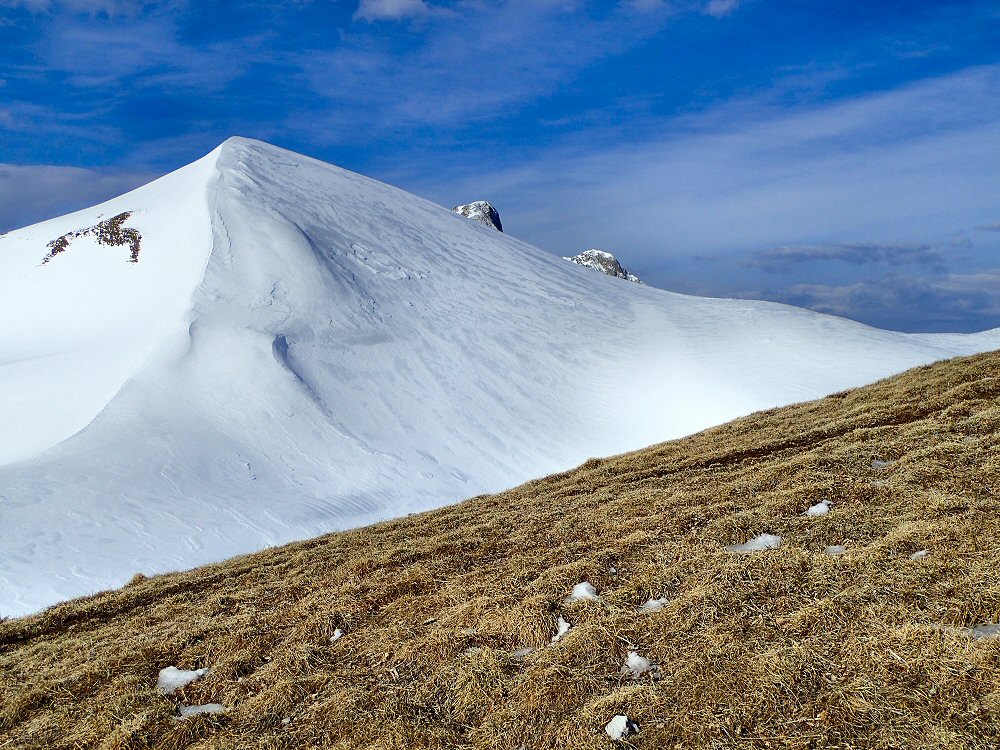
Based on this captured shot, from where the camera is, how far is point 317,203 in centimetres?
4150

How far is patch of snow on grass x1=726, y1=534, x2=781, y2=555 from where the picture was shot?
755 centimetres

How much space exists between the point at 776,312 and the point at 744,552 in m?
37.3

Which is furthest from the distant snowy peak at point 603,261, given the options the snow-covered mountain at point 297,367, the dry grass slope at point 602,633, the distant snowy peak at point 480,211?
the dry grass slope at point 602,633

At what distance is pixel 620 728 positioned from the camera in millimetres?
4879

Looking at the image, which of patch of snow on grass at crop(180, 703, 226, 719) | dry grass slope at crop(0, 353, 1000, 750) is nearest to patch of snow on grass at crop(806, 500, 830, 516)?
dry grass slope at crop(0, 353, 1000, 750)

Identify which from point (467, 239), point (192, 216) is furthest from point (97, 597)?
point (467, 239)

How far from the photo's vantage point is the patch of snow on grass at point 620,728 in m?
4.85

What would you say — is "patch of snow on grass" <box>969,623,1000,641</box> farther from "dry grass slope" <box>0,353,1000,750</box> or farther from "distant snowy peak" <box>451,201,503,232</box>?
"distant snowy peak" <box>451,201,503,232</box>

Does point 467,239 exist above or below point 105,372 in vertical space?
above

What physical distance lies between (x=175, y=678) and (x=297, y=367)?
21.7 meters

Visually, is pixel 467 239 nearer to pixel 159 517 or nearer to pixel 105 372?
pixel 105 372

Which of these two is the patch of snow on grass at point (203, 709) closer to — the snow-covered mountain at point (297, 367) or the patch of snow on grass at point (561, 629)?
the patch of snow on grass at point (561, 629)

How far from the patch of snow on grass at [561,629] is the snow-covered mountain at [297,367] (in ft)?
44.0

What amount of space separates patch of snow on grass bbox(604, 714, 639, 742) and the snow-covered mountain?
47.7 ft
